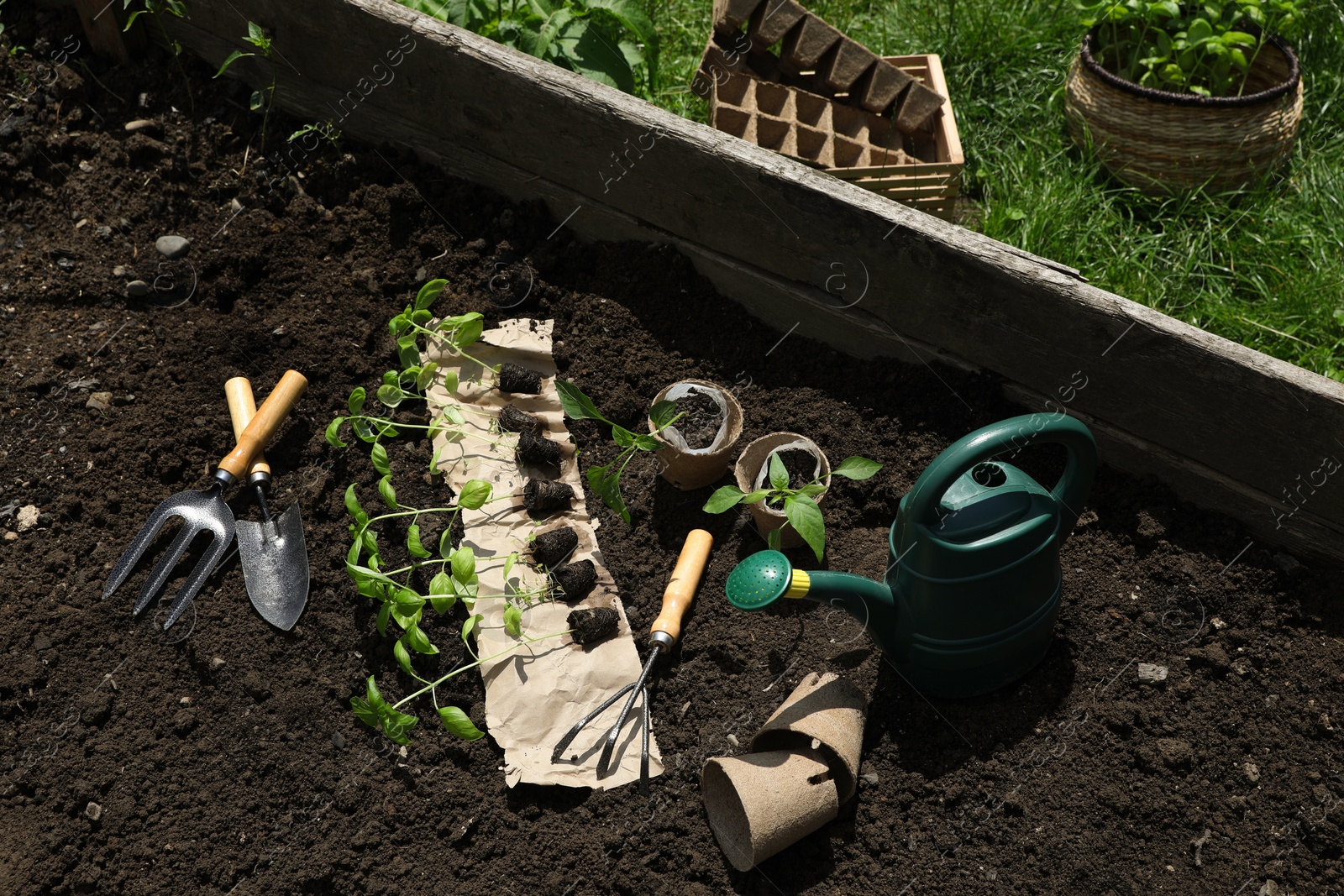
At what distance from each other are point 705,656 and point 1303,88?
2812mm

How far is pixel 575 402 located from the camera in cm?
231

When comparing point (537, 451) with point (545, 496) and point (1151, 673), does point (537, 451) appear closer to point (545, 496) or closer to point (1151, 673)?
point (545, 496)

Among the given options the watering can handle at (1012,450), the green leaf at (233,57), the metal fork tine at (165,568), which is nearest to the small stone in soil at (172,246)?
the green leaf at (233,57)

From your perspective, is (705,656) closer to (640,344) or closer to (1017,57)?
(640,344)

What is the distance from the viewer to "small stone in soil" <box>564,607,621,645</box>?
85.0 inches

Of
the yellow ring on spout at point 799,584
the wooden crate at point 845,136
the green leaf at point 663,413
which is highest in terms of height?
the wooden crate at point 845,136

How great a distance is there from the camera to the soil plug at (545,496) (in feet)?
7.73

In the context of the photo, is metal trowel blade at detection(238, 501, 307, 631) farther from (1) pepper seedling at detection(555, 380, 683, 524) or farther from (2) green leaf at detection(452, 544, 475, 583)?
(1) pepper seedling at detection(555, 380, 683, 524)

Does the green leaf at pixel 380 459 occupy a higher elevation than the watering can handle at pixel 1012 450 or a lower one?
lower

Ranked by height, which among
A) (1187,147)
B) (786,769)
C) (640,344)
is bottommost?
(786,769)

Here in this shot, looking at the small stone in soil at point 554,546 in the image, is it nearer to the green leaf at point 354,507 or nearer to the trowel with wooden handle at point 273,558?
the green leaf at point 354,507

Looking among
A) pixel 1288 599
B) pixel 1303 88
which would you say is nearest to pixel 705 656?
pixel 1288 599

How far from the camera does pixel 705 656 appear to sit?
2.17 metres

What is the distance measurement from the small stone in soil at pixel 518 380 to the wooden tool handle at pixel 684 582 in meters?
0.60
